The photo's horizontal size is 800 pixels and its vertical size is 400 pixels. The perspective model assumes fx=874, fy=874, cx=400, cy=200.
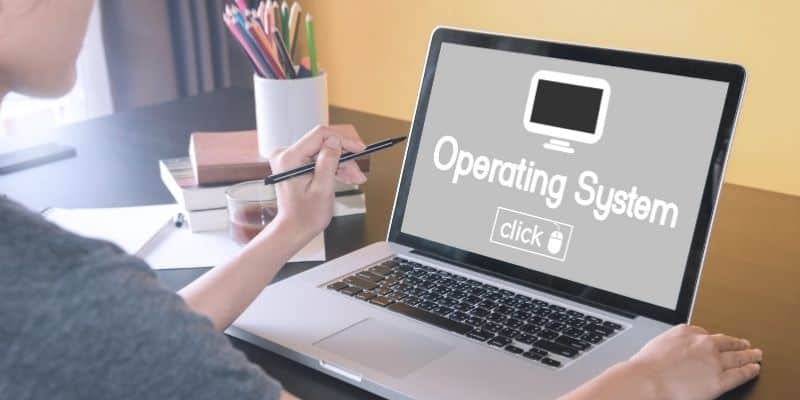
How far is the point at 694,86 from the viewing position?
0.89 metres

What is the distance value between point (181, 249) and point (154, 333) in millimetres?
581

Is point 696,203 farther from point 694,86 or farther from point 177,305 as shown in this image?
point 177,305

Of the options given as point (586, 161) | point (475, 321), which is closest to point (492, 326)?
point (475, 321)

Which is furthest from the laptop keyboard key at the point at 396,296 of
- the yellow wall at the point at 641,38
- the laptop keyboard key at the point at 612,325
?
the yellow wall at the point at 641,38

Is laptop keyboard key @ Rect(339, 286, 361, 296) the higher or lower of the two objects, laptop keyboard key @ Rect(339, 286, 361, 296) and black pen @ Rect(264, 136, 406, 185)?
the lower

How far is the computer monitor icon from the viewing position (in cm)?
96

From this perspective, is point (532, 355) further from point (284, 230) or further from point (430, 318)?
point (284, 230)

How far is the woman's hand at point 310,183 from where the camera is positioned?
3.35ft

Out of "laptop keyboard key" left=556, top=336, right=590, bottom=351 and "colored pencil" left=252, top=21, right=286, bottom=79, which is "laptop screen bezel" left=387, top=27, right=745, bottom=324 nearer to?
"laptop keyboard key" left=556, top=336, right=590, bottom=351

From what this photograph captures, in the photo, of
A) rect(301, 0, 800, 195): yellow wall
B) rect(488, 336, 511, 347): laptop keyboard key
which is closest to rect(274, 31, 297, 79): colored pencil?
rect(488, 336, 511, 347): laptop keyboard key

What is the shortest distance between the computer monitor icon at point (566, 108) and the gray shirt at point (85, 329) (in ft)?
1.80

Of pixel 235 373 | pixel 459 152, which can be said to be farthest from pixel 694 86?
pixel 235 373

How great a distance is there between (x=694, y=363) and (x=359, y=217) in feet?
1.84

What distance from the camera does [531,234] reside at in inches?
38.4
